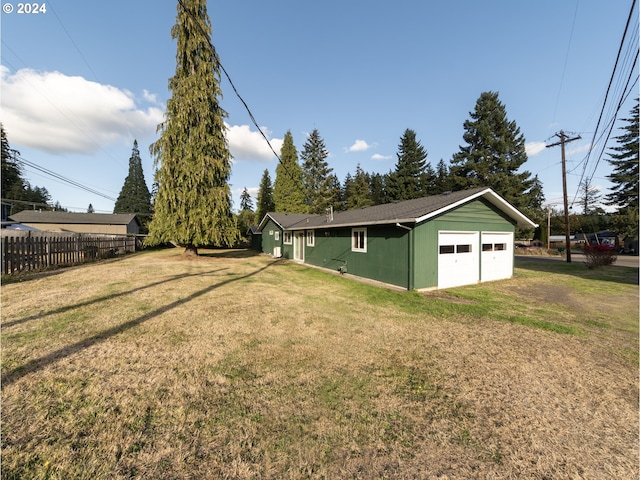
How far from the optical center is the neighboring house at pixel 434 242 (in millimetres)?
9148

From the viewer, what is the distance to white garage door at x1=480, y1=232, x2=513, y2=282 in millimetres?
11172

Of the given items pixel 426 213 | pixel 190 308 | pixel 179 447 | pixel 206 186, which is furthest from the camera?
pixel 206 186

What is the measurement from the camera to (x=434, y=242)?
375 inches

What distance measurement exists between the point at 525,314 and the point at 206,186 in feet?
52.4

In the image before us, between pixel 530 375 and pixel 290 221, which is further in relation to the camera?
pixel 290 221

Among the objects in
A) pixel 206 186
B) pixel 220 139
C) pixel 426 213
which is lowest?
pixel 426 213

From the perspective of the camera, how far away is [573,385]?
3.40m

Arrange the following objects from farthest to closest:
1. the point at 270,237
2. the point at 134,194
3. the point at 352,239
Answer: the point at 134,194, the point at 270,237, the point at 352,239

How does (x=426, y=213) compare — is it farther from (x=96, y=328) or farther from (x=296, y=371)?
(x=96, y=328)

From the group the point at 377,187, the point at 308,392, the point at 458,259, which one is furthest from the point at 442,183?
the point at 308,392

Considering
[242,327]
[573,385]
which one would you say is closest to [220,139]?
[242,327]

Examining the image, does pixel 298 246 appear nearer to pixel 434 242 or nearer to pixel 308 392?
pixel 434 242

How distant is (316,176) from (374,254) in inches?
1231

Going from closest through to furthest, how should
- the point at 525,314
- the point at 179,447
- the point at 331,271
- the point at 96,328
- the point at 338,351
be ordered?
the point at 179,447 → the point at 338,351 → the point at 96,328 → the point at 525,314 → the point at 331,271
